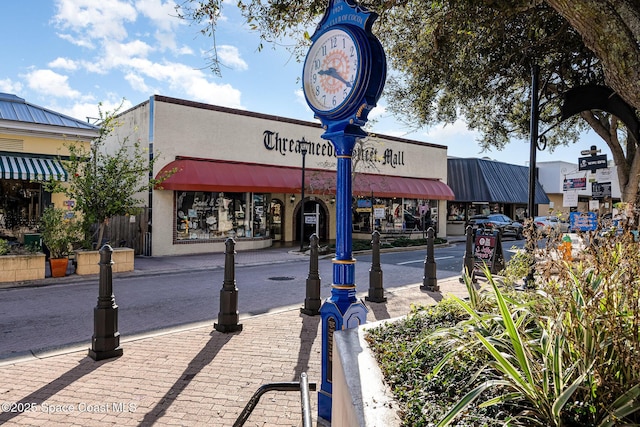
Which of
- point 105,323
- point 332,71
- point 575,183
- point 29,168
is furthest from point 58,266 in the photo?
point 575,183

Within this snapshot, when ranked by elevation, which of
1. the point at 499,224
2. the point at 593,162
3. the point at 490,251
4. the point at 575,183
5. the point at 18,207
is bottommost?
the point at 490,251

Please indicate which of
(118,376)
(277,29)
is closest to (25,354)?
(118,376)

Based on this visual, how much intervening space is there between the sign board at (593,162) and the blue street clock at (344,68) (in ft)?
25.6

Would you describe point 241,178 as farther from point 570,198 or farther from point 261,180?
point 570,198

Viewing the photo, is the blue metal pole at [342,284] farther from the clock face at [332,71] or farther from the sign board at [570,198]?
the sign board at [570,198]

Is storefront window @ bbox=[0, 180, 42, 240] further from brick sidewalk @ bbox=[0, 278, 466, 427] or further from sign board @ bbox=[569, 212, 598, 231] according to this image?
sign board @ bbox=[569, 212, 598, 231]

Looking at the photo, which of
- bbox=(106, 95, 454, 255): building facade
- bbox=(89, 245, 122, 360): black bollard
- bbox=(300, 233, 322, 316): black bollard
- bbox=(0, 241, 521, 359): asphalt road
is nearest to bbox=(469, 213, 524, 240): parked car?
bbox=(106, 95, 454, 255): building facade

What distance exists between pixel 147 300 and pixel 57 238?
16.7ft

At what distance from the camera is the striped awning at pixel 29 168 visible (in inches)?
562

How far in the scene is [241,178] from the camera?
19234 mm

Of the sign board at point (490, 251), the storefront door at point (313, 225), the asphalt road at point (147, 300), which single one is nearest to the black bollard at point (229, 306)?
the asphalt road at point (147, 300)

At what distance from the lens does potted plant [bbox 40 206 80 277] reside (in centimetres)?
1241

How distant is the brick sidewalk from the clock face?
2.91 metres

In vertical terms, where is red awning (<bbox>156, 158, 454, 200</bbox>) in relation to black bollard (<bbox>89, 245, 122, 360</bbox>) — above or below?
above
